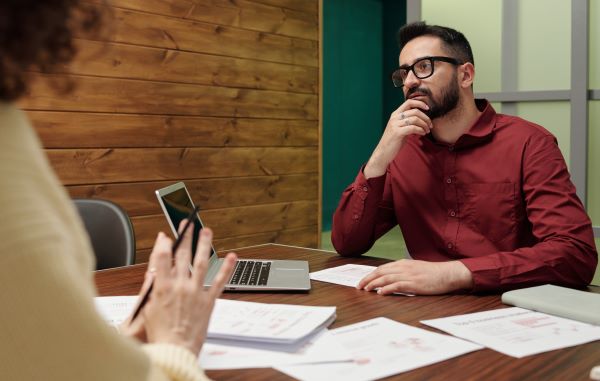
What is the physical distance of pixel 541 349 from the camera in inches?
41.3

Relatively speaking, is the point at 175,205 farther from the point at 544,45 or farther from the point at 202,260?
the point at 544,45

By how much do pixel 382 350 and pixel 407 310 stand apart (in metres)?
0.27

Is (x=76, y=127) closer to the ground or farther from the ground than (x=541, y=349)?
farther from the ground

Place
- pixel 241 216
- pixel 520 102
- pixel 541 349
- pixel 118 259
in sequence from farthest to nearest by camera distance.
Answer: pixel 241 216, pixel 520 102, pixel 118 259, pixel 541 349

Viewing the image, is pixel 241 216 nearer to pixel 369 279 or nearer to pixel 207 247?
pixel 369 279

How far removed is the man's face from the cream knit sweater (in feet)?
4.93

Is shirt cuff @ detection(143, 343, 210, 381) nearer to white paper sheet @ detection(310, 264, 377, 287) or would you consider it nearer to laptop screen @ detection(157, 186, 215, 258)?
laptop screen @ detection(157, 186, 215, 258)

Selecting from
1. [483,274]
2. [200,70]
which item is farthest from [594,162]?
[200,70]

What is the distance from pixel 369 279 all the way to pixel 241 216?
275 centimetres

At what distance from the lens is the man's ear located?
2.04m

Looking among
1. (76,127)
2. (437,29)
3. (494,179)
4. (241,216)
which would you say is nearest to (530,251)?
(494,179)

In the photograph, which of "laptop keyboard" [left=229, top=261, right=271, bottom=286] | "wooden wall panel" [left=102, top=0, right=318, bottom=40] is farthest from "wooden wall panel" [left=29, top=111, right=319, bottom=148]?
"laptop keyboard" [left=229, top=261, right=271, bottom=286]

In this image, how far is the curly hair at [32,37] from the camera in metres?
0.58

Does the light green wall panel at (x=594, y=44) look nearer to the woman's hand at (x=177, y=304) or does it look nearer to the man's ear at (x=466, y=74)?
the man's ear at (x=466, y=74)
